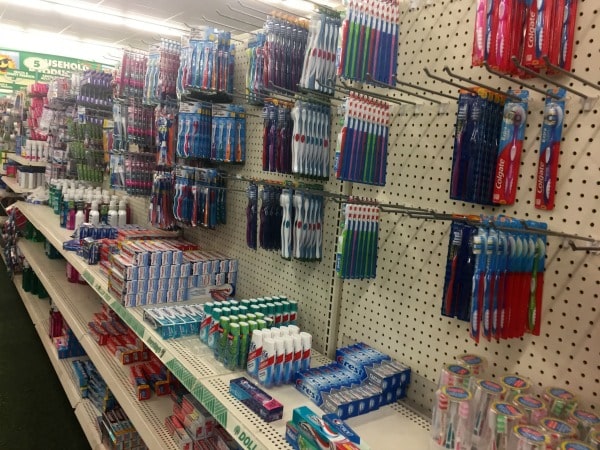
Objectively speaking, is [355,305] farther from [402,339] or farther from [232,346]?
[232,346]

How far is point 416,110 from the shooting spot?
1593 millimetres

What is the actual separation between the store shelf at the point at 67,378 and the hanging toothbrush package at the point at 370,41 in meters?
2.29

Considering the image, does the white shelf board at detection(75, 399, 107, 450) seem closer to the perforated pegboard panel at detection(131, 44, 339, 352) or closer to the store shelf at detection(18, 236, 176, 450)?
the store shelf at detection(18, 236, 176, 450)

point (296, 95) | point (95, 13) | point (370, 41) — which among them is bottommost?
point (296, 95)

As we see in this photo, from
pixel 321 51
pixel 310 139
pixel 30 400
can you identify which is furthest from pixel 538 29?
pixel 30 400

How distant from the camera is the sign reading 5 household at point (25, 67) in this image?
37.1ft

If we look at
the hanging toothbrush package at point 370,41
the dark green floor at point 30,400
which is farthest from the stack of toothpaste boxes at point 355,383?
the dark green floor at point 30,400

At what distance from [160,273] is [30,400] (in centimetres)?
194

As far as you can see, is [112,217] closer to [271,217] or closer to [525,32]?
[271,217]

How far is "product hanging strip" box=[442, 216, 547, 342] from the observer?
46.1 inches

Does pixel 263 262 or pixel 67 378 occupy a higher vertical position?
pixel 263 262

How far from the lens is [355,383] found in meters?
1.54

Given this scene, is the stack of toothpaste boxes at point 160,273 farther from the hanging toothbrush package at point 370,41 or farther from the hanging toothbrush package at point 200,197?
the hanging toothbrush package at point 370,41

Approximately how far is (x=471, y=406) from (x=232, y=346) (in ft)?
2.72
